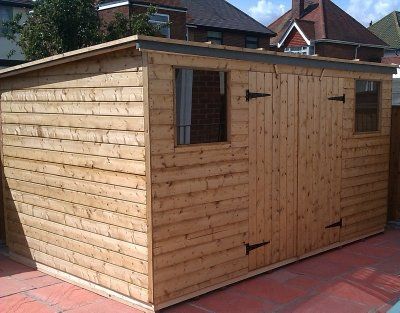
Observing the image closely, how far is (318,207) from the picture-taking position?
6.66m

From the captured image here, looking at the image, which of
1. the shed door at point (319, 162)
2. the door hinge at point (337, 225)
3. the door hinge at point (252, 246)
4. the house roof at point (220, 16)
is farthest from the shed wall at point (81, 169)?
the house roof at point (220, 16)

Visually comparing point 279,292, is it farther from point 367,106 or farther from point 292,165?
point 367,106

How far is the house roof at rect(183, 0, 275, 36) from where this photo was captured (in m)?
26.2

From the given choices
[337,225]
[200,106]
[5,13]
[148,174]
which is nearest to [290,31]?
[5,13]

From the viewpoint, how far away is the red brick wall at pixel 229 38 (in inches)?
998

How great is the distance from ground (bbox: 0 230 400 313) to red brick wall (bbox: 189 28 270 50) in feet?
67.0

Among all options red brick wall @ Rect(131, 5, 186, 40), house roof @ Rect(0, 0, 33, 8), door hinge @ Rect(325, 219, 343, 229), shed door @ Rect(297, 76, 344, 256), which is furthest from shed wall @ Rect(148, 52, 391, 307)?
house roof @ Rect(0, 0, 33, 8)

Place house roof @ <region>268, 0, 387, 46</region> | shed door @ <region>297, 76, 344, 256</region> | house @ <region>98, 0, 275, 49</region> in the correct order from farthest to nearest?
house roof @ <region>268, 0, 387, 46</region> → house @ <region>98, 0, 275, 49</region> → shed door @ <region>297, 76, 344, 256</region>

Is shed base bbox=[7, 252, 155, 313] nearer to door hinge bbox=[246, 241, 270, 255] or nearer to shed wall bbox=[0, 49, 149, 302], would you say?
shed wall bbox=[0, 49, 149, 302]

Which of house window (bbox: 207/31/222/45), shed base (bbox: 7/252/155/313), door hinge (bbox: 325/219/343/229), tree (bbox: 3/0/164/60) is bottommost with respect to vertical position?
shed base (bbox: 7/252/155/313)

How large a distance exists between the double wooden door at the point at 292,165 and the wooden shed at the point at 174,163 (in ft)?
0.06

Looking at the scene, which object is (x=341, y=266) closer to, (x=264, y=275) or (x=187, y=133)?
(x=264, y=275)

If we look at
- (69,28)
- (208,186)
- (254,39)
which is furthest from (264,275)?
(254,39)

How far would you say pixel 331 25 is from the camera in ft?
112
